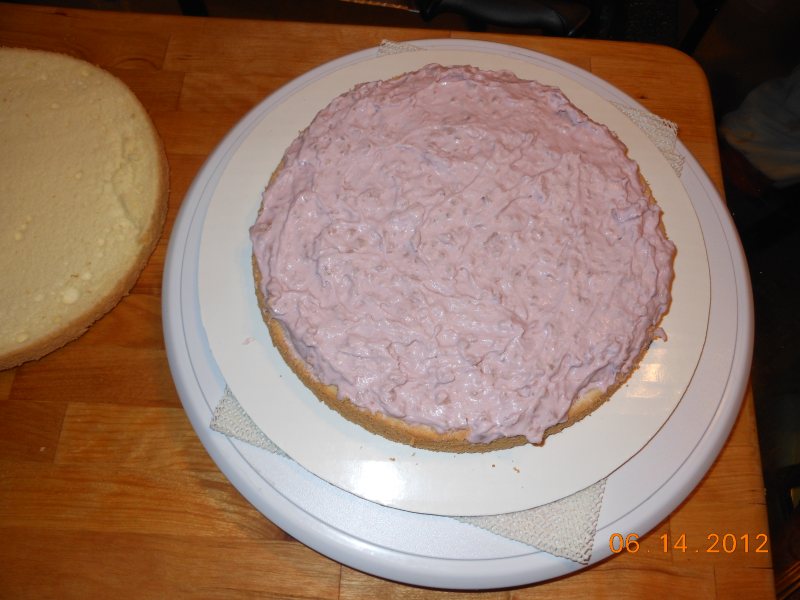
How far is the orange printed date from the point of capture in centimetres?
125

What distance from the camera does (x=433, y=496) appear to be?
1125mm

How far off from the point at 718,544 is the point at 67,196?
1.59 m

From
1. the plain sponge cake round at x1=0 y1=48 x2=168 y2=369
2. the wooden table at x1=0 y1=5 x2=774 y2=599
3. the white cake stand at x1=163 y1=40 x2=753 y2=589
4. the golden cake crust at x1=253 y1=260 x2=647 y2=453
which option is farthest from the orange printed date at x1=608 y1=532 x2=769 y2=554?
the plain sponge cake round at x1=0 y1=48 x2=168 y2=369

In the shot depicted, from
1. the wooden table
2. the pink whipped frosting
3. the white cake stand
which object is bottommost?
the wooden table

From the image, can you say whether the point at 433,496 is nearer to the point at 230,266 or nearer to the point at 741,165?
the point at 230,266

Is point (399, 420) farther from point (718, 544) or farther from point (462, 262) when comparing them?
point (718, 544)

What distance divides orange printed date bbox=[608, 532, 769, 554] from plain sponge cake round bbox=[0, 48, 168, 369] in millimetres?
1250

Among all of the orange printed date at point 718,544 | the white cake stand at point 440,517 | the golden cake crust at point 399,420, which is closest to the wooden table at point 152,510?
the orange printed date at point 718,544

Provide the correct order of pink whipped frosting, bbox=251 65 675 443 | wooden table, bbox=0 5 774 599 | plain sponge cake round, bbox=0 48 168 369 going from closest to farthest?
pink whipped frosting, bbox=251 65 675 443 → wooden table, bbox=0 5 774 599 → plain sponge cake round, bbox=0 48 168 369

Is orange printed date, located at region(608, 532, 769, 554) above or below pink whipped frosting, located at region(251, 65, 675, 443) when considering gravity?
below

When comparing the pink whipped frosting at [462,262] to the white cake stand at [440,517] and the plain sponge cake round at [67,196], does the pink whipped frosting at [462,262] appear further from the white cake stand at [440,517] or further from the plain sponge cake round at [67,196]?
the plain sponge cake round at [67,196]

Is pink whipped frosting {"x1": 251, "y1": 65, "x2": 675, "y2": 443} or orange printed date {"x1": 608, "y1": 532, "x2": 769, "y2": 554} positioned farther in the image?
orange printed date {"x1": 608, "y1": 532, "x2": 769, "y2": 554}

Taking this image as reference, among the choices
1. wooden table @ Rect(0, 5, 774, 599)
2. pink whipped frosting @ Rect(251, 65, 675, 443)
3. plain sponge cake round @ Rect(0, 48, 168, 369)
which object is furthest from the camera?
plain sponge cake round @ Rect(0, 48, 168, 369)

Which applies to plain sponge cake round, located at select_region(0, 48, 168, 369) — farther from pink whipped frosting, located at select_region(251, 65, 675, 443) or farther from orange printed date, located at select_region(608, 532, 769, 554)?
orange printed date, located at select_region(608, 532, 769, 554)
